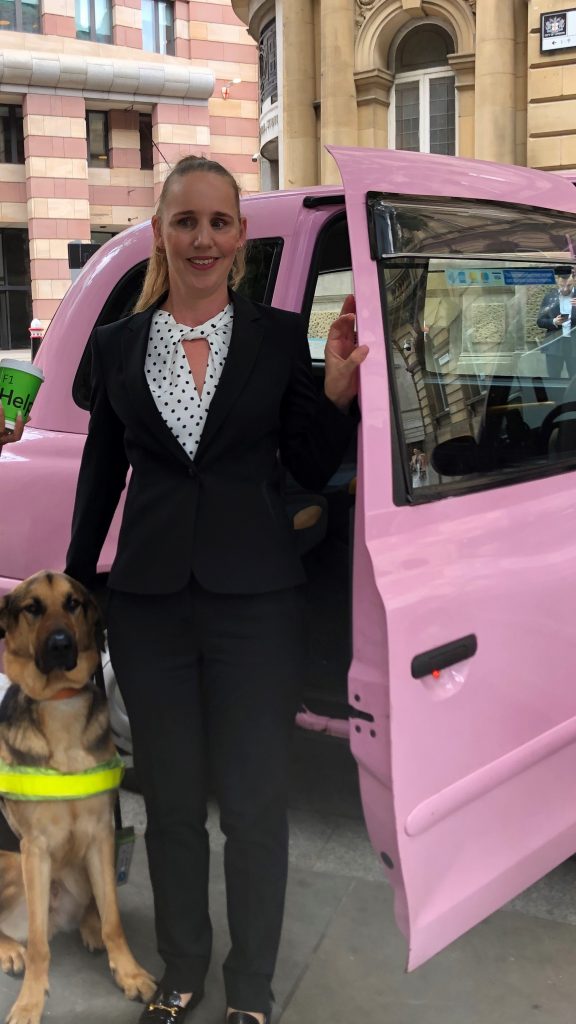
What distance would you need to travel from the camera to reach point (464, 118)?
46.6 feet

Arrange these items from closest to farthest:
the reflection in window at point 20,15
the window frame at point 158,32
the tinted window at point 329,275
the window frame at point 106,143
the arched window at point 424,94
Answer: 1. the tinted window at point 329,275
2. the arched window at point 424,94
3. the reflection in window at point 20,15
4. the window frame at point 106,143
5. the window frame at point 158,32

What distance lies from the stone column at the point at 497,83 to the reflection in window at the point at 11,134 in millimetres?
20960

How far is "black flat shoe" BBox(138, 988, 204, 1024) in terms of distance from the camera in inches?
89.1

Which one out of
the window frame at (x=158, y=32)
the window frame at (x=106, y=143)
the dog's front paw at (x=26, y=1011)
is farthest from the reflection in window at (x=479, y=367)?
the window frame at (x=158, y=32)

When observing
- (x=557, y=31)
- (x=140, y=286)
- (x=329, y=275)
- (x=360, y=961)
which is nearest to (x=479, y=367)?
Answer: (x=329, y=275)

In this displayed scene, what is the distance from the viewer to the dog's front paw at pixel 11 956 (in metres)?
2.52

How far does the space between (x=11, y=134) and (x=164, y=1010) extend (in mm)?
32062

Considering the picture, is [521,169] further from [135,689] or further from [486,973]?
[486,973]

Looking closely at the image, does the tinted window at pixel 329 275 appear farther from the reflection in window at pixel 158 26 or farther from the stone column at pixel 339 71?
the reflection in window at pixel 158 26

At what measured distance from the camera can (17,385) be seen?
2.35m

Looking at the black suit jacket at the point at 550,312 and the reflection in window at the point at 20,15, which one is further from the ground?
the reflection in window at the point at 20,15

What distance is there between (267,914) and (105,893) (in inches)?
20.3

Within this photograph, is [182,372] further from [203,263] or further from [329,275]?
[329,275]

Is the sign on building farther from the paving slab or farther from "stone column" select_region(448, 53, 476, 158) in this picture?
the paving slab
